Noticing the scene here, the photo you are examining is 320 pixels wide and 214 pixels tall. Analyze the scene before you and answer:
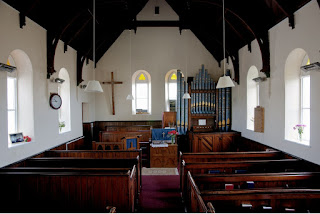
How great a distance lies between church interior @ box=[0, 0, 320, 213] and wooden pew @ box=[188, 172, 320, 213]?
0.01 meters

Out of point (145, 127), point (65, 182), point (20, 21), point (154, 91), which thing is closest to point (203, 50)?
point (154, 91)

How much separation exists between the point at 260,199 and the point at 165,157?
14.6ft

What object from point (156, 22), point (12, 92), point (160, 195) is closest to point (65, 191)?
point (160, 195)

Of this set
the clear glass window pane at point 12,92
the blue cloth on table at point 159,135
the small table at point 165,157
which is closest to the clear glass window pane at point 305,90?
the small table at point 165,157

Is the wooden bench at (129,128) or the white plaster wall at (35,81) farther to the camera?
the wooden bench at (129,128)

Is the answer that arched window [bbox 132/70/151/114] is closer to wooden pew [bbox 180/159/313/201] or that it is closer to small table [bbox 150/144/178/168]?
small table [bbox 150/144/178/168]

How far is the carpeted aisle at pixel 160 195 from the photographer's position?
4324 millimetres

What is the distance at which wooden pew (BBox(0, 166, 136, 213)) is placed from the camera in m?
3.44

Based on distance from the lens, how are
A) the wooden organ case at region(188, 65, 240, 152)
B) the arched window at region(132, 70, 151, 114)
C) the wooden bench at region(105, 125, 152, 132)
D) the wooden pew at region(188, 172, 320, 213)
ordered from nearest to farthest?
the wooden pew at region(188, 172, 320, 213), the wooden organ case at region(188, 65, 240, 152), the wooden bench at region(105, 125, 152, 132), the arched window at region(132, 70, 151, 114)

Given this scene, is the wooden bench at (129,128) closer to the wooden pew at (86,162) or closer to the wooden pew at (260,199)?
the wooden pew at (86,162)

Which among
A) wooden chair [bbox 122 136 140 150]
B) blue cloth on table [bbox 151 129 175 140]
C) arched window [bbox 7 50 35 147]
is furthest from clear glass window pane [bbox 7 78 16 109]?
blue cloth on table [bbox 151 129 175 140]

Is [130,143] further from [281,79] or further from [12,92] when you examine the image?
[281,79]

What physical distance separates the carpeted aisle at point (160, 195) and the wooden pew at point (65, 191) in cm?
97

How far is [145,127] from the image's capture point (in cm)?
945
